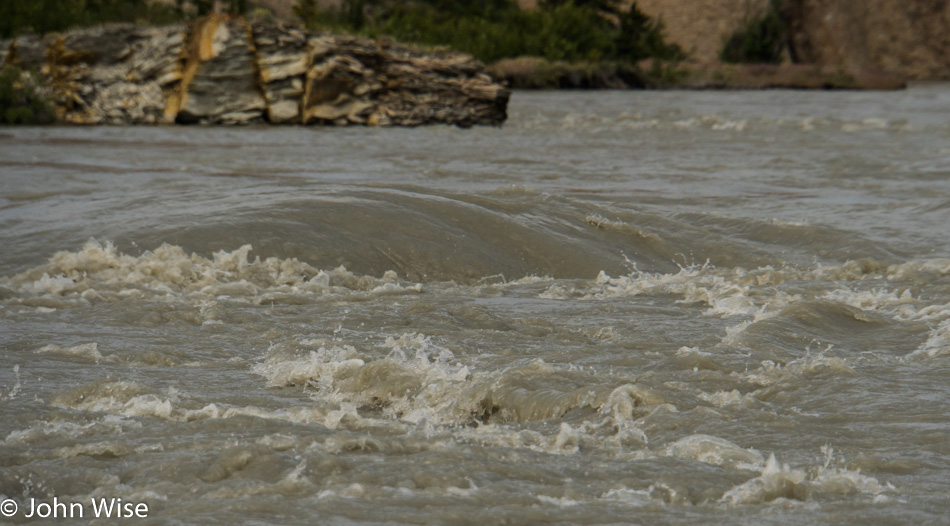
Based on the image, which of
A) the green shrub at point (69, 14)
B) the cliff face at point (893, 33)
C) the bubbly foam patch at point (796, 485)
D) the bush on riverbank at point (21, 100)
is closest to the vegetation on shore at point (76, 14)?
the green shrub at point (69, 14)

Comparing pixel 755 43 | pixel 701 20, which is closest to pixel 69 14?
pixel 755 43

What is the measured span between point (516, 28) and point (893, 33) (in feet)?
107

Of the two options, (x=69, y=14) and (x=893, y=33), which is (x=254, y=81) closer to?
(x=69, y=14)

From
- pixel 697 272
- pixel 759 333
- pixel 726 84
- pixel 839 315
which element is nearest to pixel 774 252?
pixel 697 272

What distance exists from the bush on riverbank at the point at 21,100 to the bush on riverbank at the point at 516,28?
20171 mm

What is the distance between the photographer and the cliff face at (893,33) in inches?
2552

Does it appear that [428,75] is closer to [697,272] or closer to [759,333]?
[697,272]

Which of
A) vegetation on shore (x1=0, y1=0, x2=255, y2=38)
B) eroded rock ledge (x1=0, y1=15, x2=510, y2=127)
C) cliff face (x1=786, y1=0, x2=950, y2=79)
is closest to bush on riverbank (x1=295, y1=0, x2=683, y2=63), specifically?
vegetation on shore (x1=0, y1=0, x2=255, y2=38)

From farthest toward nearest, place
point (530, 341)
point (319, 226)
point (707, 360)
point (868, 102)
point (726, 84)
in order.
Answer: point (726, 84)
point (868, 102)
point (319, 226)
point (530, 341)
point (707, 360)

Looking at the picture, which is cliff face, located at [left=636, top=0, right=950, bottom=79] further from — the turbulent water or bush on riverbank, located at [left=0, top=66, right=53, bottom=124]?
the turbulent water

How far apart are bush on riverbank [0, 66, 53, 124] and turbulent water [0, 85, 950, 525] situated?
767cm

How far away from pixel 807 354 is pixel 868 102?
82.7 feet

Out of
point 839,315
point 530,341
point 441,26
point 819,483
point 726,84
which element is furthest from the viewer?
point 441,26

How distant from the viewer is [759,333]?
4.84 metres
